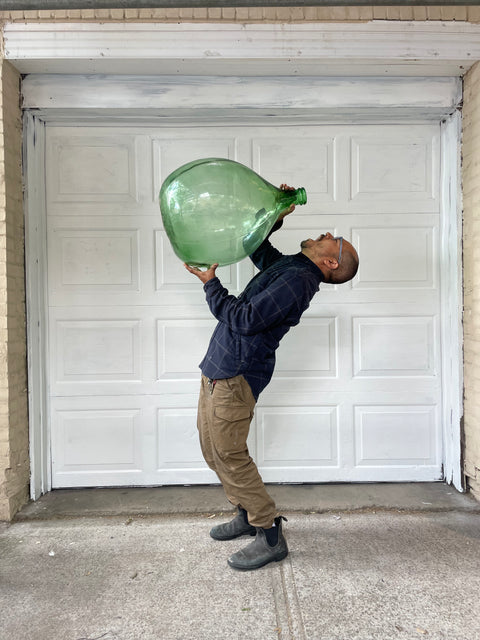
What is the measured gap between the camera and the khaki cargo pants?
5.91 ft

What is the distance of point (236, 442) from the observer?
5.93ft

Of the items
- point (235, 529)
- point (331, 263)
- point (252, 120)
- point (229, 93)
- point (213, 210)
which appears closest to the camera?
point (213, 210)

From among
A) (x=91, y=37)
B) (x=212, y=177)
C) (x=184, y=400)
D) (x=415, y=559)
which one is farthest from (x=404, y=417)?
(x=91, y=37)

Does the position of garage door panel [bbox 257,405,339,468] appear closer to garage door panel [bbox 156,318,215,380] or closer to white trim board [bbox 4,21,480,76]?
garage door panel [bbox 156,318,215,380]

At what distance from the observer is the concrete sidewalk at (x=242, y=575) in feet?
5.08

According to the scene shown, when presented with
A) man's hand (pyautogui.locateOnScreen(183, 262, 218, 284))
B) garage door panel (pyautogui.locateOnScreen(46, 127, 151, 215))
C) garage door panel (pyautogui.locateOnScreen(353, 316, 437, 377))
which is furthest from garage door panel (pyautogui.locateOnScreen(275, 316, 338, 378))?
garage door panel (pyautogui.locateOnScreen(46, 127, 151, 215))

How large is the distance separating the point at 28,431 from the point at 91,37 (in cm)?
228

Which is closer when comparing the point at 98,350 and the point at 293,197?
the point at 293,197

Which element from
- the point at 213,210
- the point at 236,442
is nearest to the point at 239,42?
the point at 213,210

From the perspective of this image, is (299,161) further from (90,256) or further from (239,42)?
(90,256)

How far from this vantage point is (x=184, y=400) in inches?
104

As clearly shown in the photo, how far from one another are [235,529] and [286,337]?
113cm

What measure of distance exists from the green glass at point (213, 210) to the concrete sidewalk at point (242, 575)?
1.38 meters

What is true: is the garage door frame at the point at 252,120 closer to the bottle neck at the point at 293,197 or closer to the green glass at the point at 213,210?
the bottle neck at the point at 293,197
